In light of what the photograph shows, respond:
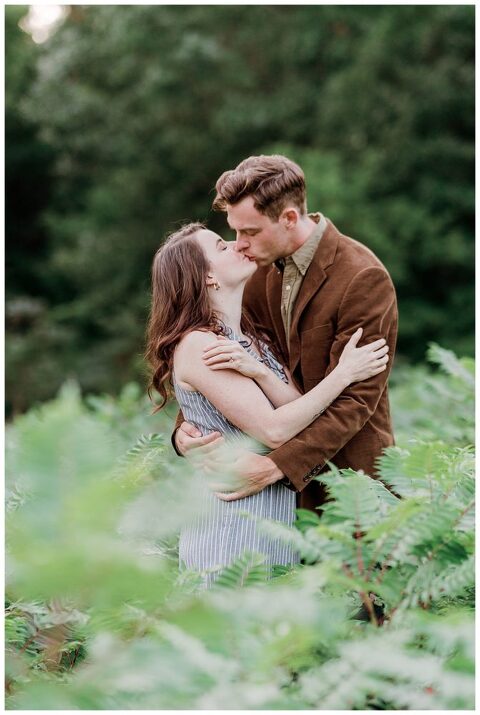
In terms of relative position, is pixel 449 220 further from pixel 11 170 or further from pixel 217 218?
pixel 11 170

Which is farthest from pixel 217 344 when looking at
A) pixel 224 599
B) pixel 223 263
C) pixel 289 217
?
pixel 224 599

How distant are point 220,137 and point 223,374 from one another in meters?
19.0

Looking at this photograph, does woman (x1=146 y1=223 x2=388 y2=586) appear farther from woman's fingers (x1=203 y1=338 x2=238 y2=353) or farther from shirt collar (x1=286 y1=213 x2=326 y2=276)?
shirt collar (x1=286 y1=213 x2=326 y2=276)

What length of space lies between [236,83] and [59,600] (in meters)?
21.1

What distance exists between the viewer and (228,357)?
3297 mm

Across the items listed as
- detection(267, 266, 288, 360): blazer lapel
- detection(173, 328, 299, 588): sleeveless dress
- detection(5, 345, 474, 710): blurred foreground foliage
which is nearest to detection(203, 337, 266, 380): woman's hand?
detection(173, 328, 299, 588): sleeveless dress

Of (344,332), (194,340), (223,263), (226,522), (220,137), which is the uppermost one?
(220,137)

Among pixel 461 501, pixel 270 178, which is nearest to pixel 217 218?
pixel 270 178

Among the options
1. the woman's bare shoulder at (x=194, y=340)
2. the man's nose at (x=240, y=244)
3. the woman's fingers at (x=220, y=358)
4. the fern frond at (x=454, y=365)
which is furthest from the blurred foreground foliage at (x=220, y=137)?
the woman's fingers at (x=220, y=358)

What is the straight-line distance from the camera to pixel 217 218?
22094mm

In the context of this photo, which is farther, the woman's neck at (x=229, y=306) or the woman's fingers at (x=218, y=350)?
the woman's neck at (x=229, y=306)

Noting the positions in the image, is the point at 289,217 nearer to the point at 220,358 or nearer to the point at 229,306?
the point at 229,306

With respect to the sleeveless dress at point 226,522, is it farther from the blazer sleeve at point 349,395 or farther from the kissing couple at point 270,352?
the blazer sleeve at point 349,395

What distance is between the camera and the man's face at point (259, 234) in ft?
12.9
